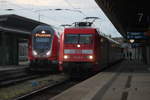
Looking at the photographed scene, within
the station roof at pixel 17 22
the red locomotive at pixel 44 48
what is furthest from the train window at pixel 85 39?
the station roof at pixel 17 22

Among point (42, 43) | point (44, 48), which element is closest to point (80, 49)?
point (44, 48)

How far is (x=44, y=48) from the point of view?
27844 mm

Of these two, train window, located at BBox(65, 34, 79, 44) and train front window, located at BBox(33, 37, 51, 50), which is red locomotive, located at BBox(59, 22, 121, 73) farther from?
train front window, located at BBox(33, 37, 51, 50)

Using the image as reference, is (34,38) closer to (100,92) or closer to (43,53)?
(43,53)

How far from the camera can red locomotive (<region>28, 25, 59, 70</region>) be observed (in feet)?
90.3

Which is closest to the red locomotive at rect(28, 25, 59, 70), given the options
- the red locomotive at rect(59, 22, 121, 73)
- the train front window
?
the train front window

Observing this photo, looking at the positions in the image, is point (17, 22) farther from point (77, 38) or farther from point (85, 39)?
point (85, 39)

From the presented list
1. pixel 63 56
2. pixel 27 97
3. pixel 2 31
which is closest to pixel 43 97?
pixel 27 97

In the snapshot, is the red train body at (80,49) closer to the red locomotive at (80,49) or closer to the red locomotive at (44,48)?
the red locomotive at (80,49)

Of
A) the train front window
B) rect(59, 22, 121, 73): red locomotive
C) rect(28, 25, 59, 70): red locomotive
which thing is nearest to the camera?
rect(59, 22, 121, 73): red locomotive

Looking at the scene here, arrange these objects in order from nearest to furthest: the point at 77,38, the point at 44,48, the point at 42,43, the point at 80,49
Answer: the point at 80,49
the point at 77,38
the point at 44,48
the point at 42,43

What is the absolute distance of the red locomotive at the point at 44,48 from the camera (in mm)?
27516

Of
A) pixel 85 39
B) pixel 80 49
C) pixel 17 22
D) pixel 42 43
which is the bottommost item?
pixel 80 49

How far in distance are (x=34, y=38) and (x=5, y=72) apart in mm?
3264
